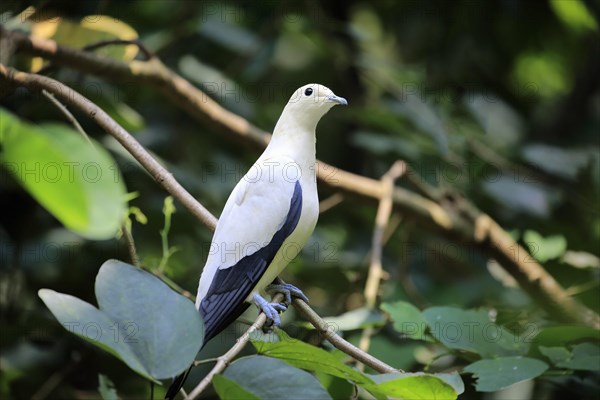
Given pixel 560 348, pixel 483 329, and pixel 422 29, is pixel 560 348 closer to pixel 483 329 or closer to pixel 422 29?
pixel 483 329

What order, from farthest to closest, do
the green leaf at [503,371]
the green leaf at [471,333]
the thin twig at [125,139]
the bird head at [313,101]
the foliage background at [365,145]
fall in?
the foliage background at [365,145]
the bird head at [313,101]
the green leaf at [471,333]
the thin twig at [125,139]
the green leaf at [503,371]

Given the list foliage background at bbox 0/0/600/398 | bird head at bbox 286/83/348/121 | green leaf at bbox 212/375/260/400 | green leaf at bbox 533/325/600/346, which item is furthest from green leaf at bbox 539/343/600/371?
green leaf at bbox 212/375/260/400

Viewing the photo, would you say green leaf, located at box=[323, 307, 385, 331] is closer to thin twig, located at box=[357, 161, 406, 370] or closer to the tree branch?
thin twig, located at box=[357, 161, 406, 370]

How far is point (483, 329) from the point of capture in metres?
2.56

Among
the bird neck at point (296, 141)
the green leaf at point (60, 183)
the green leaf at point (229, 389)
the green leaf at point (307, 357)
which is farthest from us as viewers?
the bird neck at point (296, 141)

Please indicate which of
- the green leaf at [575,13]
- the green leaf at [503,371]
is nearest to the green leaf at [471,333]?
the green leaf at [503,371]

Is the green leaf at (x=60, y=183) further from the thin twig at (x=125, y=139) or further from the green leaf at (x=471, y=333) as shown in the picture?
the green leaf at (x=471, y=333)

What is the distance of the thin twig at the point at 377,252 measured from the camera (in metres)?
2.95

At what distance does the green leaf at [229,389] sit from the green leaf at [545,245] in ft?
8.98

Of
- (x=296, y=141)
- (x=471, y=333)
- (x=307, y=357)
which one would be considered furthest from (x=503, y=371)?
(x=296, y=141)

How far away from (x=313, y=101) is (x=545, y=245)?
1929mm

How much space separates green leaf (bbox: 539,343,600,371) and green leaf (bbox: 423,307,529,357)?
4.0 inches

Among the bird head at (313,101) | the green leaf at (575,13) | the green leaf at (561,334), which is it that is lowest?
the green leaf at (561,334)

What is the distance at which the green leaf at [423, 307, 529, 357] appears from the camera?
2.48 meters
